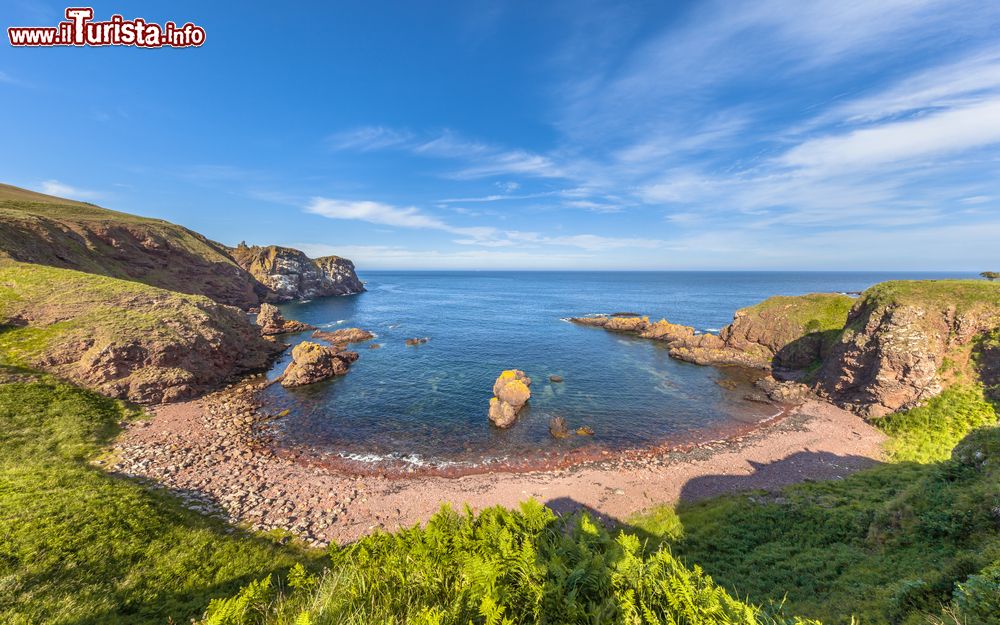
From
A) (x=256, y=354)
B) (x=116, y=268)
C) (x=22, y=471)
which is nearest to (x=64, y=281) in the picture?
(x=256, y=354)

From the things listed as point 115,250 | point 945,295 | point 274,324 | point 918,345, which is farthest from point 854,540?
point 115,250

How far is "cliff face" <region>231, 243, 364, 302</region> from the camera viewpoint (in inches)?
4624

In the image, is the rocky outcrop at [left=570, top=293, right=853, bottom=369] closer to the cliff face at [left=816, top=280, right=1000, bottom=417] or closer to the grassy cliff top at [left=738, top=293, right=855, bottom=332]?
the grassy cliff top at [left=738, top=293, right=855, bottom=332]

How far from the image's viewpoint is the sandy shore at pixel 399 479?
19.8 metres

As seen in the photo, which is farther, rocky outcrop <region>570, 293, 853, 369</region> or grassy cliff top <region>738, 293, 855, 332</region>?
grassy cliff top <region>738, 293, 855, 332</region>

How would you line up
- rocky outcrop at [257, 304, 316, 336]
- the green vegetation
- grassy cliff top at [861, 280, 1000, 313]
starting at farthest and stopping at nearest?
rocky outcrop at [257, 304, 316, 336], grassy cliff top at [861, 280, 1000, 313], the green vegetation

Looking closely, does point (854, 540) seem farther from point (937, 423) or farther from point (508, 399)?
point (508, 399)

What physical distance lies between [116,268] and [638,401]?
86922 mm

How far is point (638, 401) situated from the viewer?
128 feet

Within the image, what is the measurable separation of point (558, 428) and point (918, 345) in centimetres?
3293

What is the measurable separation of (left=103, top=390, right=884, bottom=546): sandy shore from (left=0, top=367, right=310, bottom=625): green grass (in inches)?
86.0

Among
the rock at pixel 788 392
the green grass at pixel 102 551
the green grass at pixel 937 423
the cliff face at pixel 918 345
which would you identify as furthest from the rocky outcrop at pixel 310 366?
the cliff face at pixel 918 345

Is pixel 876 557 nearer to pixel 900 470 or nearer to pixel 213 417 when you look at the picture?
pixel 900 470

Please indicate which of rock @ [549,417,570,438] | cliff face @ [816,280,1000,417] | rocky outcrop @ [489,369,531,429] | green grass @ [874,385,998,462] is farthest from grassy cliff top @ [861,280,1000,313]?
rocky outcrop @ [489,369,531,429]
